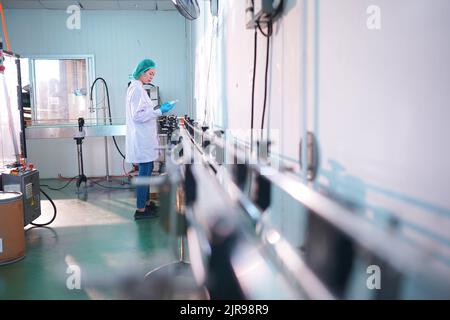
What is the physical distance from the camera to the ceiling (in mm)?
5871

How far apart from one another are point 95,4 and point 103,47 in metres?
0.69

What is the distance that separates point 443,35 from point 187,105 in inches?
244

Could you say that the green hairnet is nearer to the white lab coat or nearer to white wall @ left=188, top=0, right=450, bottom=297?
the white lab coat

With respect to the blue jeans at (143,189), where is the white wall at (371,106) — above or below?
above

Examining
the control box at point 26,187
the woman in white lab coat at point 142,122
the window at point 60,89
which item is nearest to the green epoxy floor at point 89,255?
the control box at point 26,187

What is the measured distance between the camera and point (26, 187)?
3.42 m

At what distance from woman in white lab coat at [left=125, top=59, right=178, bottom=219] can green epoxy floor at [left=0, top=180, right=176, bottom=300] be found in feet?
1.50

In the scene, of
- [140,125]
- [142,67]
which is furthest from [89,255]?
[142,67]

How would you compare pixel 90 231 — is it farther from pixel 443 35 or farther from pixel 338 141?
pixel 443 35

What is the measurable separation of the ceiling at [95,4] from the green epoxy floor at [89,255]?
10.7ft

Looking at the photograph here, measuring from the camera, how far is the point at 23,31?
20.5ft

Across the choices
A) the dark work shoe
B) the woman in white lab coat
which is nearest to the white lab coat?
the woman in white lab coat

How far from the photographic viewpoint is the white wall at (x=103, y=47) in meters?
6.27

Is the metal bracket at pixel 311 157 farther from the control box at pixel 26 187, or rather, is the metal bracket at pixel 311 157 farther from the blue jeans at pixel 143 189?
the control box at pixel 26 187
